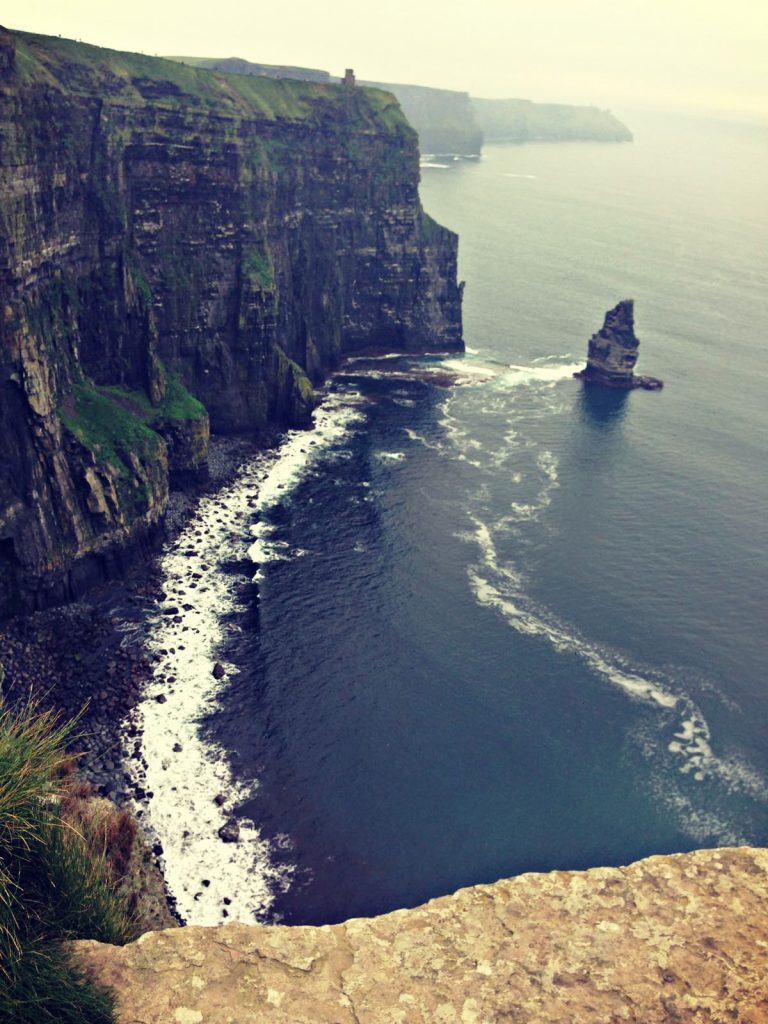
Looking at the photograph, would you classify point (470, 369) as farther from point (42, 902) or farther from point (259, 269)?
point (42, 902)

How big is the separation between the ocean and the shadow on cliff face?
926 cm

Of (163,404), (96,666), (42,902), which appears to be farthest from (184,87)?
(42,902)

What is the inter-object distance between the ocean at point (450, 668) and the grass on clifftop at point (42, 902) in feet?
77.3

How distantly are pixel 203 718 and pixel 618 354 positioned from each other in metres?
126

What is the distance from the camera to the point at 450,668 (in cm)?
9512

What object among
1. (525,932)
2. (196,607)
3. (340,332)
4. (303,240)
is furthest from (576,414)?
(525,932)

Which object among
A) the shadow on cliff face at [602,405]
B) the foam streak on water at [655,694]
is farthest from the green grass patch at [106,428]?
the shadow on cliff face at [602,405]

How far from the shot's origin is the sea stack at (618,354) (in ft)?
591

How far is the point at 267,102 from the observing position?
162 m

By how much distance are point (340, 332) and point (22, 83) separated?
286 feet

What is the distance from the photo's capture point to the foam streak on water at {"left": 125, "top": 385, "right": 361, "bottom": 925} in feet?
233

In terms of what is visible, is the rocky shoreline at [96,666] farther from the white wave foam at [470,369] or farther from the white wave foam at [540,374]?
the white wave foam at [540,374]

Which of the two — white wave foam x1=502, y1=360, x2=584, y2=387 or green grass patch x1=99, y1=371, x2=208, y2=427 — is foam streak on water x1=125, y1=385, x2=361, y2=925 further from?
white wave foam x1=502, y1=360, x2=584, y2=387

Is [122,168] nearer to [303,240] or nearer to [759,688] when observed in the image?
[303,240]
